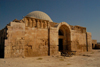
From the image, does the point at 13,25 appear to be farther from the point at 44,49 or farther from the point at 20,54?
the point at 44,49

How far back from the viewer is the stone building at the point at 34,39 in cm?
745

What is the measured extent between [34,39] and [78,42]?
25.0 feet

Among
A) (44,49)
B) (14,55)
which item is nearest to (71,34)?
(44,49)

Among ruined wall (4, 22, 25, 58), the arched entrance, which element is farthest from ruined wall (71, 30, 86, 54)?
ruined wall (4, 22, 25, 58)

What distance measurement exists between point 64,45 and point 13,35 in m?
7.77

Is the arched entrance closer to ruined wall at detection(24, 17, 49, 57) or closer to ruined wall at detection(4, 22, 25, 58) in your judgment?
ruined wall at detection(24, 17, 49, 57)

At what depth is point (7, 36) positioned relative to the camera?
23.9 ft

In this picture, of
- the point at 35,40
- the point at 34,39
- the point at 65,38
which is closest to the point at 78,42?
the point at 65,38

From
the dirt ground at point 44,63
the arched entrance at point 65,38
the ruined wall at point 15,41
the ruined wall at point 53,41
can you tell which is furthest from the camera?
the arched entrance at point 65,38

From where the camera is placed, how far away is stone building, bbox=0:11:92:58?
745 centimetres

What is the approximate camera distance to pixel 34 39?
903 cm

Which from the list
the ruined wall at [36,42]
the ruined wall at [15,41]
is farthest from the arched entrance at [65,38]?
the ruined wall at [15,41]

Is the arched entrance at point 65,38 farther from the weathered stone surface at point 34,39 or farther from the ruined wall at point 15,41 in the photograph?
the ruined wall at point 15,41

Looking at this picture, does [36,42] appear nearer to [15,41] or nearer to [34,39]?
[34,39]
